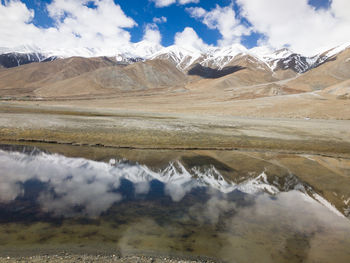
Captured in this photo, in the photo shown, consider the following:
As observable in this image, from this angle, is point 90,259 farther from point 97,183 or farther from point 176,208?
point 97,183

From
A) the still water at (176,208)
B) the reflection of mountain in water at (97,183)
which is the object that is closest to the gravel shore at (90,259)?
the still water at (176,208)

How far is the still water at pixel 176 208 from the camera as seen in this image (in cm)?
853

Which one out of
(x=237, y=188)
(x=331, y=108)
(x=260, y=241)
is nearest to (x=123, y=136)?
(x=237, y=188)

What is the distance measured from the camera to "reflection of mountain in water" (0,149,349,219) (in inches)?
470

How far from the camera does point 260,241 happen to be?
30.1 feet

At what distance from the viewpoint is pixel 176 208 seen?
11.8 meters

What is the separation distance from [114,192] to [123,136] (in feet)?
58.0

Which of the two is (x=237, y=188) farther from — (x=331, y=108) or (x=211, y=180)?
(x=331, y=108)

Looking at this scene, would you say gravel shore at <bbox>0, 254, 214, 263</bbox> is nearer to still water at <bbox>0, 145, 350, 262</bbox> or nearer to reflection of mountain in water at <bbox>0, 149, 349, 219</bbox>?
still water at <bbox>0, 145, 350, 262</bbox>

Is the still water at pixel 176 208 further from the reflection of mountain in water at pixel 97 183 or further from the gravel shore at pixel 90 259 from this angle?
the gravel shore at pixel 90 259

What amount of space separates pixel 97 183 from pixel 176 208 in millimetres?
6031

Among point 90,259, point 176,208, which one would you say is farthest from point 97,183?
point 90,259

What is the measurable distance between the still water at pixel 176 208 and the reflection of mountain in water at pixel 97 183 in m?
0.06

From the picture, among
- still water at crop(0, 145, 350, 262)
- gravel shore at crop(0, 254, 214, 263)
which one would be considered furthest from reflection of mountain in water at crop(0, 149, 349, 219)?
gravel shore at crop(0, 254, 214, 263)
